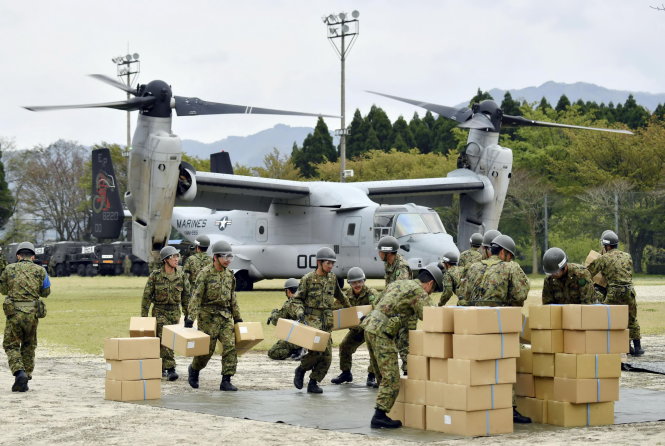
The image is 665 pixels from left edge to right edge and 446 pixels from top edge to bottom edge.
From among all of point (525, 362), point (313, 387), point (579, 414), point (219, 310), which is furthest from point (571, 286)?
point (219, 310)

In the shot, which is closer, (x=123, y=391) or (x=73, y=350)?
(x=123, y=391)

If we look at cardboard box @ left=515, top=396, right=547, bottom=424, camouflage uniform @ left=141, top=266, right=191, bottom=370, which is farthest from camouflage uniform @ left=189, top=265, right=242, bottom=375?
cardboard box @ left=515, top=396, right=547, bottom=424

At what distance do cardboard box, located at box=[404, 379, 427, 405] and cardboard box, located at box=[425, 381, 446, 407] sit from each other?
0.04 metres

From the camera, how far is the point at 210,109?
27703 mm

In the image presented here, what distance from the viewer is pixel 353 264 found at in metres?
28.8

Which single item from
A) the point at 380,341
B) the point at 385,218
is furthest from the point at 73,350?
the point at 385,218

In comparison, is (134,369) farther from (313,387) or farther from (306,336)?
(313,387)

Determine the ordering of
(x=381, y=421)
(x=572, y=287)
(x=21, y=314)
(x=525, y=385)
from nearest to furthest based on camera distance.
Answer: (x=381, y=421) → (x=525, y=385) → (x=572, y=287) → (x=21, y=314)

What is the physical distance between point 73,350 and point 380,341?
8.60m

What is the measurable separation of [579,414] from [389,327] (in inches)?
77.2

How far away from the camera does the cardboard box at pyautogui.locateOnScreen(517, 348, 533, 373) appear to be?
387 inches

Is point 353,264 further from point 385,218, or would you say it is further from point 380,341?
point 380,341

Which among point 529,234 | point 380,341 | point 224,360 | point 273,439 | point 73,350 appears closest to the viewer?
point 273,439

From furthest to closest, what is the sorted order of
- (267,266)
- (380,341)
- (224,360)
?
(267,266) < (224,360) < (380,341)
